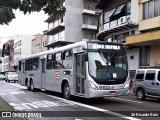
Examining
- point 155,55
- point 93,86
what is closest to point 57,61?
point 93,86

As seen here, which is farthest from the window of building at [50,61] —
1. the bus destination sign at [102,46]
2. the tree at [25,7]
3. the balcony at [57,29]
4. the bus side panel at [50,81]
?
the balcony at [57,29]

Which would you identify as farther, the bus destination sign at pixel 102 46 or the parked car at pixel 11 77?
the parked car at pixel 11 77

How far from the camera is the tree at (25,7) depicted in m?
5.12

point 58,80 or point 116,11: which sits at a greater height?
point 116,11

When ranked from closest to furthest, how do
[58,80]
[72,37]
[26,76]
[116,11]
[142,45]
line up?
[58,80] < [26,76] < [142,45] < [116,11] < [72,37]

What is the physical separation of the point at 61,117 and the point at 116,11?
2899cm

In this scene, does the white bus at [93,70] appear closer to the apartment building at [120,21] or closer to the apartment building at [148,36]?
the apartment building at [148,36]

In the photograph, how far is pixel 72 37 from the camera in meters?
58.8

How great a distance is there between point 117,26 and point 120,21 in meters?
0.71

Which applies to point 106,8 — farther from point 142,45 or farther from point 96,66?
point 96,66

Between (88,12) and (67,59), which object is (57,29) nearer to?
(88,12)

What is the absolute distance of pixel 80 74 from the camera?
14688 millimetres

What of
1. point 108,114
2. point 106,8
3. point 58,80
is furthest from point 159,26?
point 108,114

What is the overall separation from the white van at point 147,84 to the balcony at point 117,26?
16.2 m
